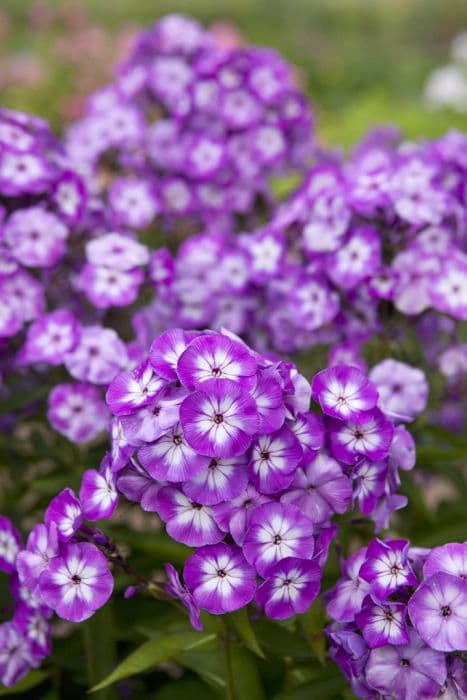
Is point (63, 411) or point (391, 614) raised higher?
point (391, 614)

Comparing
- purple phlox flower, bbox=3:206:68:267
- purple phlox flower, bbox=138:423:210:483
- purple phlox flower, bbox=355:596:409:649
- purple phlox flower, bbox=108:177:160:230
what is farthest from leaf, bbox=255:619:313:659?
purple phlox flower, bbox=108:177:160:230

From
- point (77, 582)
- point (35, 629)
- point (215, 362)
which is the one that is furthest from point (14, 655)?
point (215, 362)

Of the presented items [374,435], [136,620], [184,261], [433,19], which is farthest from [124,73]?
[433,19]

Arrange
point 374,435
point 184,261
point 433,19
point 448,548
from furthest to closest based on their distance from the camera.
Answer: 1. point 433,19
2. point 184,261
3. point 374,435
4. point 448,548

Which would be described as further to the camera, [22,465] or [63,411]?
[22,465]

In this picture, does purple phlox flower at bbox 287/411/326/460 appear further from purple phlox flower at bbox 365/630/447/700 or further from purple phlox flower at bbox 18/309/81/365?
purple phlox flower at bbox 18/309/81/365

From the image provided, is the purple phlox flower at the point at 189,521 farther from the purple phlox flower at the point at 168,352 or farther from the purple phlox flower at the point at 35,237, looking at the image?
the purple phlox flower at the point at 35,237

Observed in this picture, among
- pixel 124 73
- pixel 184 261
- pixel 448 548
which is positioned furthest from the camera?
pixel 124 73

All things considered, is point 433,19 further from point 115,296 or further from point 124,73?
point 115,296
